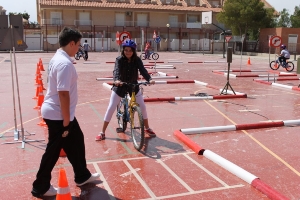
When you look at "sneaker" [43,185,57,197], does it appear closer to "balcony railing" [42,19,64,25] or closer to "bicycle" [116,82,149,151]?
"bicycle" [116,82,149,151]

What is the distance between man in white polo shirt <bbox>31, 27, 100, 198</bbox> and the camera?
357cm

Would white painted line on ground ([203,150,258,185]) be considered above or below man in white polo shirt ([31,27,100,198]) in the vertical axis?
below

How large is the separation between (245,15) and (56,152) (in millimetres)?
42116

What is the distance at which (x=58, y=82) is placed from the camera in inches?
140

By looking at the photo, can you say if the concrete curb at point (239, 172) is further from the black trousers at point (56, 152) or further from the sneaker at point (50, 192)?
the sneaker at point (50, 192)

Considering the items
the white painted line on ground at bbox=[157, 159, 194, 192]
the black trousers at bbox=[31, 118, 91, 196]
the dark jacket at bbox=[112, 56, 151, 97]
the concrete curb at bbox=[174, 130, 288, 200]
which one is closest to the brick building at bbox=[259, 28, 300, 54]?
the dark jacket at bbox=[112, 56, 151, 97]

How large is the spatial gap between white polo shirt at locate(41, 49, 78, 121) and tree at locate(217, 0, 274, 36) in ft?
136

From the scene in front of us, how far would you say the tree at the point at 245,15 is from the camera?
42531 mm

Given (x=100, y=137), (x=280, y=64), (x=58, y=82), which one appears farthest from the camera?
(x=280, y=64)

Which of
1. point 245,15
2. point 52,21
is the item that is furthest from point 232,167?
point 52,21

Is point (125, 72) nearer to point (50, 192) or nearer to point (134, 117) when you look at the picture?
point (134, 117)

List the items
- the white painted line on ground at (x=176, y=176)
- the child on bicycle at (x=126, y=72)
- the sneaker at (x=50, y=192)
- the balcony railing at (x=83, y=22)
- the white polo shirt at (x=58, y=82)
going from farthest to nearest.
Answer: the balcony railing at (x=83, y=22), the child on bicycle at (x=126, y=72), the white painted line on ground at (x=176, y=176), the sneaker at (x=50, y=192), the white polo shirt at (x=58, y=82)

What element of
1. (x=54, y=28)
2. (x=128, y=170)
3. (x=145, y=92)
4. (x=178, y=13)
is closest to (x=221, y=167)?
(x=128, y=170)

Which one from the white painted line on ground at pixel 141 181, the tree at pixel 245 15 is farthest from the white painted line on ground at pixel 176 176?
the tree at pixel 245 15
